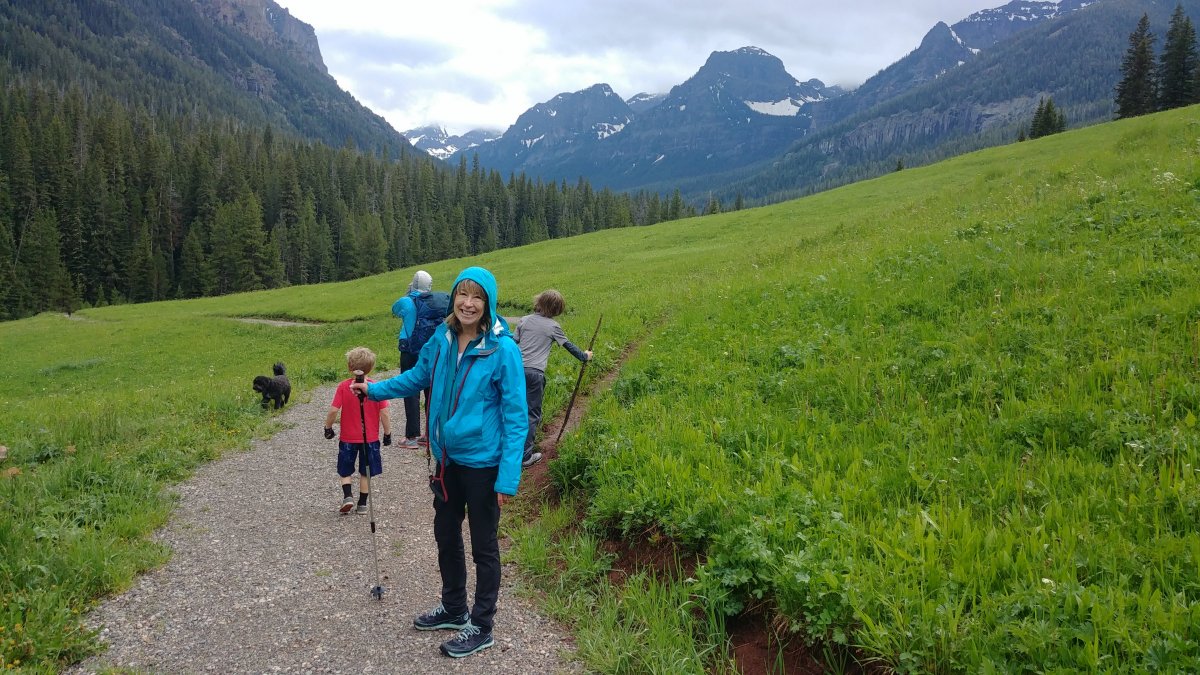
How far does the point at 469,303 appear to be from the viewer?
512 centimetres

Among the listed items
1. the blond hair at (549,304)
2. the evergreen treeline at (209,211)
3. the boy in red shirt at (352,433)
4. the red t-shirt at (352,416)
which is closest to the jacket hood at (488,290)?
the blond hair at (549,304)

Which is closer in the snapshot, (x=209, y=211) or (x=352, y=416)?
(x=352, y=416)

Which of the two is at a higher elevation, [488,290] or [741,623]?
[488,290]

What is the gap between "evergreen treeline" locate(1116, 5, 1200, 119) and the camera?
6347 cm

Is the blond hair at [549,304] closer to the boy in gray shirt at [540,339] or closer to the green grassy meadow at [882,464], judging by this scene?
the boy in gray shirt at [540,339]

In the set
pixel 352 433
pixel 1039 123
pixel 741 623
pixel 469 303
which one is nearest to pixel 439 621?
pixel 741 623

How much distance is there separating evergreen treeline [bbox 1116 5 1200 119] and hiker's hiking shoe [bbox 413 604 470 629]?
86.1m

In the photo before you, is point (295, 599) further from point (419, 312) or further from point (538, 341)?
point (419, 312)

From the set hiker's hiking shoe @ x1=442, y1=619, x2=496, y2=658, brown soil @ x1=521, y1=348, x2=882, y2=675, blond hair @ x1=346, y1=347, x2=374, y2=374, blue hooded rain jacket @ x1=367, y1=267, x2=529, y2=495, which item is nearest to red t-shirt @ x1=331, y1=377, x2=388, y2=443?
blond hair @ x1=346, y1=347, x2=374, y2=374

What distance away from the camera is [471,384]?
5176mm

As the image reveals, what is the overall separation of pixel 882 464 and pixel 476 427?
4093mm

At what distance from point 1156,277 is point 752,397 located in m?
5.78

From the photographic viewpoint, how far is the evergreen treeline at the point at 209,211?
94.6 m

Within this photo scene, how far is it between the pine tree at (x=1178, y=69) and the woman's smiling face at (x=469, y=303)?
87335 millimetres
